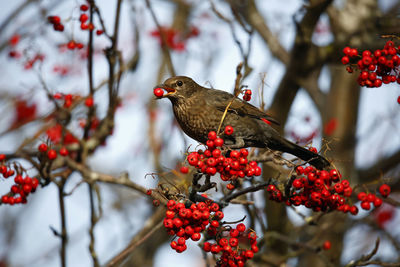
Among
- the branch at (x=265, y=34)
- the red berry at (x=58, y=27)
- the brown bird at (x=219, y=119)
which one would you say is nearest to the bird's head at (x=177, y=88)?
the brown bird at (x=219, y=119)

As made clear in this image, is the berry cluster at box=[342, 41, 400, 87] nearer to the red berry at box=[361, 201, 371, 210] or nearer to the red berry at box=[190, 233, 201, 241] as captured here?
the red berry at box=[361, 201, 371, 210]

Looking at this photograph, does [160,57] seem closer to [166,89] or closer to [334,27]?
[334,27]

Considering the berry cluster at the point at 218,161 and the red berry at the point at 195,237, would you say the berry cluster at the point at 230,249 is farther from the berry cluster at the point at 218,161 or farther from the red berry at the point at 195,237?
the berry cluster at the point at 218,161

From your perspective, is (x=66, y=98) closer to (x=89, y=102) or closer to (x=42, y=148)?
(x=89, y=102)

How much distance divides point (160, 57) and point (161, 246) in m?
3.35

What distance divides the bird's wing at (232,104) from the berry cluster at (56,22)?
1386 millimetres

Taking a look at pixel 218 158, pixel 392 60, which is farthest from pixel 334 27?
pixel 218 158

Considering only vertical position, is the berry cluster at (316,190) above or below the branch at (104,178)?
above

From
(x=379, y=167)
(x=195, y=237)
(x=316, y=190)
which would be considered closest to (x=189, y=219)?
(x=195, y=237)

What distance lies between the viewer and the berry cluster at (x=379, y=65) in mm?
2297

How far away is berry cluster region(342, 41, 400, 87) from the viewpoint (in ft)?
7.54

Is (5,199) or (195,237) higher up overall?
(195,237)

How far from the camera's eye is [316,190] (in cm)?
238

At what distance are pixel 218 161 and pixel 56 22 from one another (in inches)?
83.9
